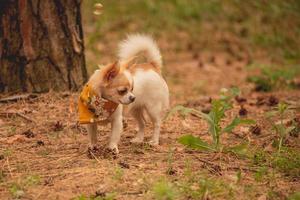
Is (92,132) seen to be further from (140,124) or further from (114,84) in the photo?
(140,124)

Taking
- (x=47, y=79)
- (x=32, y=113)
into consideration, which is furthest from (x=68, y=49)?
(x=32, y=113)

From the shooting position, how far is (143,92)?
200 inches

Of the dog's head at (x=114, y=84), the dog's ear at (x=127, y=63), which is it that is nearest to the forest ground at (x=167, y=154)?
the dog's head at (x=114, y=84)

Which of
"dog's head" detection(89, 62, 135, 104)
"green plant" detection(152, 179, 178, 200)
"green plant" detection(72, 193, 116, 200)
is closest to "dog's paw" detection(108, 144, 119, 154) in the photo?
"dog's head" detection(89, 62, 135, 104)

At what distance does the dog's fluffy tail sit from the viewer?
526cm

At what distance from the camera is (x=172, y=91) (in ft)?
25.9

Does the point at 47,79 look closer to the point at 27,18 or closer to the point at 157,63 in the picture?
the point at 27,18

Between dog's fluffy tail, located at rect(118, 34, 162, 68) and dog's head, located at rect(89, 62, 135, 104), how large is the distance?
0.59m

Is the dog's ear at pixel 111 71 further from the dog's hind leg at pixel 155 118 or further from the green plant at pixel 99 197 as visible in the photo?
the green plant at pixel 99 197

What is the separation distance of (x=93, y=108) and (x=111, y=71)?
0.33m

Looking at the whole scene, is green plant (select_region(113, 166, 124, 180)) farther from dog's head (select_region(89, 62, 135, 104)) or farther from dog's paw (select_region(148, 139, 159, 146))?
dog's paw (select_region(148, 139, 159, 146))

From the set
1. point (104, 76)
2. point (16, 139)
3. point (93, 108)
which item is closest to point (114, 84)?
point (104, 76)

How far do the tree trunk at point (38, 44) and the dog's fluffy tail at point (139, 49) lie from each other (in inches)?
43.6

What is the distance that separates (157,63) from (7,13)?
179cm
